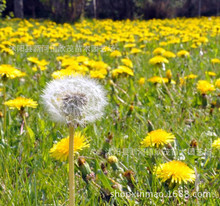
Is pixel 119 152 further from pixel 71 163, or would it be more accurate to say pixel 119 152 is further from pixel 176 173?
pixel 71 163

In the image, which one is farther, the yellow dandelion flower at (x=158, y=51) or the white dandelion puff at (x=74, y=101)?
the yellow dandelion flower at (x=158, y=51)

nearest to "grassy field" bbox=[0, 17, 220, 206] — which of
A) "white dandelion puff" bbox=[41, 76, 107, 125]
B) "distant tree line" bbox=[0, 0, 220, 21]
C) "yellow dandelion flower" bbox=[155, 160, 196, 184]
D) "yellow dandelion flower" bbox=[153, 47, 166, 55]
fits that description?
"yellow dandelion flower" bbox=[155, 160, 196, 184]

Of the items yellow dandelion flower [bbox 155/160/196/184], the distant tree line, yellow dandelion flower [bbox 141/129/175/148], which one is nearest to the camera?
yellow dandelion flower [bbox 155/160/196/184]

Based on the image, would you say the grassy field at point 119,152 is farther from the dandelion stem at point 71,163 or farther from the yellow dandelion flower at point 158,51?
the yellow dandelion flower at point 158,51

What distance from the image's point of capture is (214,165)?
3.77 feet

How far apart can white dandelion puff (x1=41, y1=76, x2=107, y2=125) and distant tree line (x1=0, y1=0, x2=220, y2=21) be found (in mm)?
9624

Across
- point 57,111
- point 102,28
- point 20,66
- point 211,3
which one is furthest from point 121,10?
point 57,111

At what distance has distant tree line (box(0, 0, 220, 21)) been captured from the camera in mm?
10188

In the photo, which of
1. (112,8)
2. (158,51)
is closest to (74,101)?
(158,51)

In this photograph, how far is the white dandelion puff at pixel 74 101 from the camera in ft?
2.06

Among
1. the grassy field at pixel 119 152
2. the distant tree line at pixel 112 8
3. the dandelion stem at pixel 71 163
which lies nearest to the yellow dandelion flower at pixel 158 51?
the grassy field at pixel 119 152

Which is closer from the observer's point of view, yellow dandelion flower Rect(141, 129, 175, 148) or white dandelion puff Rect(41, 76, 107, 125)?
white dandelion puff Rect(41, 76, 107, 125)

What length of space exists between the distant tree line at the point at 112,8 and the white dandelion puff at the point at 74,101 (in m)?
9.62

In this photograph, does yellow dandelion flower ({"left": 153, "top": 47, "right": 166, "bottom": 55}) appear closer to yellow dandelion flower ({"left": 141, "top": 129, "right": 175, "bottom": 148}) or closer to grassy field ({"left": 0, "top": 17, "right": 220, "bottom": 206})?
grassy field ({"left": 0, "top": 17, "right": 220, "bottom": 206})
